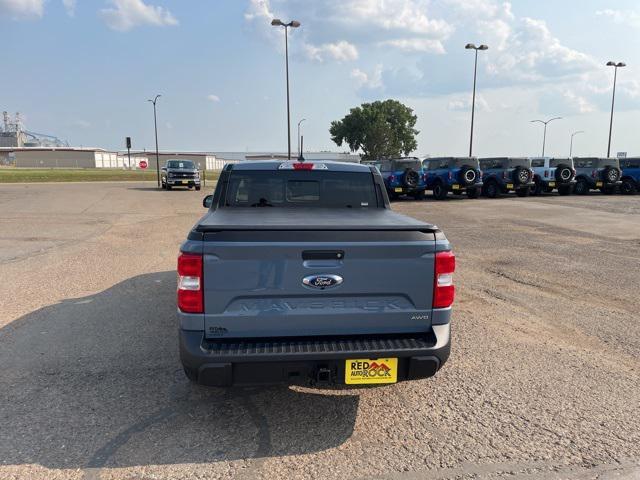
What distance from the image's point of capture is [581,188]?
27891 mm

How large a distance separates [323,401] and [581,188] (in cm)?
2898

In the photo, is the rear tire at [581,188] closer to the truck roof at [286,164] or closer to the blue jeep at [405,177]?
the blue jeep at [405,177]

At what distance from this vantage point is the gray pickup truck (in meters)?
2.91

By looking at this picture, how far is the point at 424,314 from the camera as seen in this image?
3178mm

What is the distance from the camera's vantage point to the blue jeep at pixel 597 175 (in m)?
27.1

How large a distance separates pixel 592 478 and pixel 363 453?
1.37 meters

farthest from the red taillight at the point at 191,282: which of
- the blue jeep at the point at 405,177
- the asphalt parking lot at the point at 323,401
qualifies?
the blue jeep at the point at 405,177

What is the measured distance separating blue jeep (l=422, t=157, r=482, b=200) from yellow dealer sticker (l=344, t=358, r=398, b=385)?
22.2m

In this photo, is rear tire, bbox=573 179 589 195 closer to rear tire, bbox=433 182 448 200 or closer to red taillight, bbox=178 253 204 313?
rear tire, bbox=433 182 448 200

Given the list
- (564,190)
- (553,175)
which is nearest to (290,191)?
(553,175)

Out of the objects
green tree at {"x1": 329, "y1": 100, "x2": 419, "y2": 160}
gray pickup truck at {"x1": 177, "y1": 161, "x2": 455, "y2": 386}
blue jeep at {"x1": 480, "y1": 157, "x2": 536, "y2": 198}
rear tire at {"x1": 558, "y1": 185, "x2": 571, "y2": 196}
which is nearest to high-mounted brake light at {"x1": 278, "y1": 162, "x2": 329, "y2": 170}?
gray pickup truck at {"x1": 177, "y1": 161, "x2": 455, "y2": 386}

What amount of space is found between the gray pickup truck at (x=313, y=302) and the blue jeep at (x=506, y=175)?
2399 centimetres

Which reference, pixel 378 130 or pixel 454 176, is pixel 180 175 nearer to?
pixel 454 176

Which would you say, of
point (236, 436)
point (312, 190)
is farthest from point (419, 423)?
point (312, 190)
